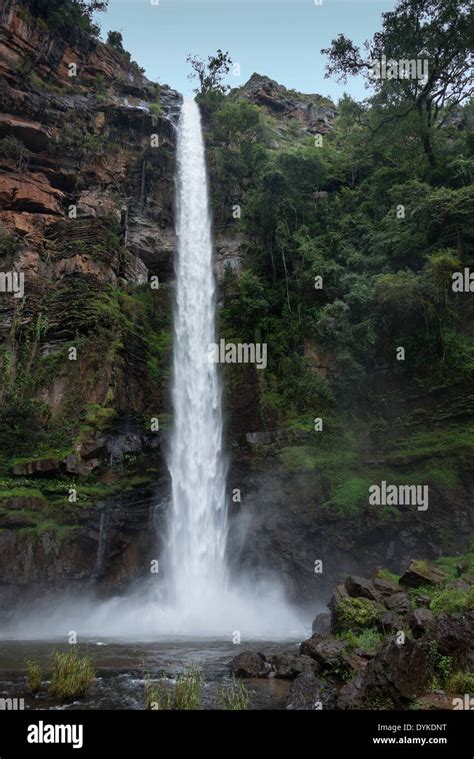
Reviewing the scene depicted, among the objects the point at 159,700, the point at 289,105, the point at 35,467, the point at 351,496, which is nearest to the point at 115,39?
the point at 289,105

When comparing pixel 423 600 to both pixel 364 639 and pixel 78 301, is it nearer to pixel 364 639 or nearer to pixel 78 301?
pixel 364 639

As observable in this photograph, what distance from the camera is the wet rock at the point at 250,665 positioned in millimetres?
8945

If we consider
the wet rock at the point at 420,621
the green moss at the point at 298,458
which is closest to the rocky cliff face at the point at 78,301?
the green moss at the point at 298,458

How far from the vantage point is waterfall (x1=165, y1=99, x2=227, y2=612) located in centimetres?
1711

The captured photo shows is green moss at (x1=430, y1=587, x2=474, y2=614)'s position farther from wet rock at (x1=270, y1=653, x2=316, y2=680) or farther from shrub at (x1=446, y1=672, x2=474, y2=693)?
wet rock at (x1=270, y1=653, x2=316, y2=680)

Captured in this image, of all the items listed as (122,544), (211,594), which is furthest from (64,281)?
(211,594)

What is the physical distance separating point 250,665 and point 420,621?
10.1 ft

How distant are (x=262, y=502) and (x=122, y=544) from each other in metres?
4.90

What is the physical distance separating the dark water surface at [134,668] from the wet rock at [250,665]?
Answer: 8.1 inches

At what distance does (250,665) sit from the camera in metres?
9.09

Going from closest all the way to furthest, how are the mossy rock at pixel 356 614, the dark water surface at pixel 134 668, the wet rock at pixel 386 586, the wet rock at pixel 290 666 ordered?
the dark water surface at pixel 134 668 < the wet rock at pixel 290 666 < the mossy rock at pixel 356 614 < the wet rock at pixel 386 586

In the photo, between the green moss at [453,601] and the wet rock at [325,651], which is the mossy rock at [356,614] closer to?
the wet rock at [325,651]

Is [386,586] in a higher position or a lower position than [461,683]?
higher

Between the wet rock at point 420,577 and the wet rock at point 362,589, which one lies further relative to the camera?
the wet rock at point 420,577
